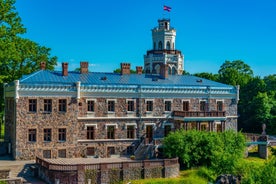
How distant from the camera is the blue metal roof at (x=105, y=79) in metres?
38.7

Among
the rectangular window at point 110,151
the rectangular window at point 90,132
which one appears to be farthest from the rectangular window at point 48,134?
the rectangular window at point 110,151


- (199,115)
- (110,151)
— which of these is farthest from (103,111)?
(199,115)

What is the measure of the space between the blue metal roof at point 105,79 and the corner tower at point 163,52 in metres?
18.6

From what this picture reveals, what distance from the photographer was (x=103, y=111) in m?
40.1

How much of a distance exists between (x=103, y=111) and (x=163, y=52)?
94.2 ft

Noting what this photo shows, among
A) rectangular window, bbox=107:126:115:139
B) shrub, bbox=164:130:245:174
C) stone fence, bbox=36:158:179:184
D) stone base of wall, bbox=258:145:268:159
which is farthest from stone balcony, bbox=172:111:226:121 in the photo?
stone fence, bbox=36:158:179:184

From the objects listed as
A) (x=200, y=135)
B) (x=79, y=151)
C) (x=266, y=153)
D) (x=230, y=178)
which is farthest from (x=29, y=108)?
(x=266, y=153)

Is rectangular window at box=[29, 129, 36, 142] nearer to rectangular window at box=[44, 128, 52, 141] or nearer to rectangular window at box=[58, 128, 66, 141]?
rectangular window at box=[44, 128, 52, 141]

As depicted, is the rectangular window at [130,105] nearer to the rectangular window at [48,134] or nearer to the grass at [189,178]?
the rectangular window at [48,134]

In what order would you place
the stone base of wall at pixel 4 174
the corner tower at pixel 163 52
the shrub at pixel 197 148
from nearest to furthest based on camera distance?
the stone base of wall at pixel 4 174
the shrub at pixel 197 148
the corner tower at pixel 163 52

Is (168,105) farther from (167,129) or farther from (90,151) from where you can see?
(90,151)

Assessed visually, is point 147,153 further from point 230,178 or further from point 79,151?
point 230,178

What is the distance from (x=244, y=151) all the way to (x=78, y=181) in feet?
60.6

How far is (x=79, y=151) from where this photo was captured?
38.8 metres
